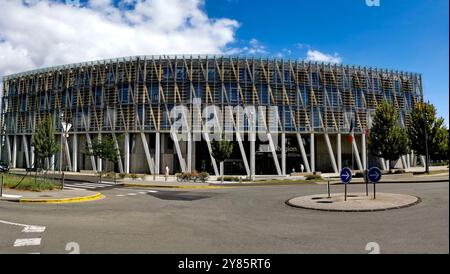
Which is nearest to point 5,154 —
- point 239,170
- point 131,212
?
point 239,170

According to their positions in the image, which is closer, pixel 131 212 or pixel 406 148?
pixel 131 212

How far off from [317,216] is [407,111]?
55014 mm

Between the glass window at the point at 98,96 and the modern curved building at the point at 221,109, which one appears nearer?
the modern curved building at the point at 221,109

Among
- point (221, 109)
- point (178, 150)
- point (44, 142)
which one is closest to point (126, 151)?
point (178, 150)

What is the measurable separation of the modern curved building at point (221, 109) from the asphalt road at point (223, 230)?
3457 cm

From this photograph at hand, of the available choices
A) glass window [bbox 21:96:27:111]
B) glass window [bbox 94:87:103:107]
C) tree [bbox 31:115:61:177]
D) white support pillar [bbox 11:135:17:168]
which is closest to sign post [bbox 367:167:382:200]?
tree [bbox 31:115:61:177]

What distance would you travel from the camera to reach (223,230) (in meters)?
9.23

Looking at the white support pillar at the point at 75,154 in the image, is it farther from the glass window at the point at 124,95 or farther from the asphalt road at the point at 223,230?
the asphalt road at the point at 223,230

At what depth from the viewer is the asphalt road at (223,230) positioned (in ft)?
23.0

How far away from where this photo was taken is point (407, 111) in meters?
57.6

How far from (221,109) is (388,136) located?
73.9 ft

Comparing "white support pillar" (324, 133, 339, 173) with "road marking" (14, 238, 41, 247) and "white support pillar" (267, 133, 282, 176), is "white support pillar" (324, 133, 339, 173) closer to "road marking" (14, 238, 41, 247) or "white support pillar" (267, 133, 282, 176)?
"white support pillar" (267, 133, 282, 176)

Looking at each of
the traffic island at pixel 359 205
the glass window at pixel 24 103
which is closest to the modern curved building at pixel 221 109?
the glass window at pixel 24 103

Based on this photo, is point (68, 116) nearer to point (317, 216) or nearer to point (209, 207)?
point (209, 207)
